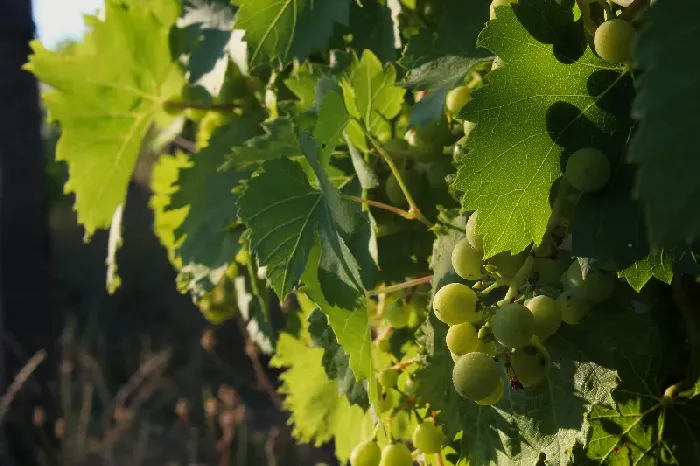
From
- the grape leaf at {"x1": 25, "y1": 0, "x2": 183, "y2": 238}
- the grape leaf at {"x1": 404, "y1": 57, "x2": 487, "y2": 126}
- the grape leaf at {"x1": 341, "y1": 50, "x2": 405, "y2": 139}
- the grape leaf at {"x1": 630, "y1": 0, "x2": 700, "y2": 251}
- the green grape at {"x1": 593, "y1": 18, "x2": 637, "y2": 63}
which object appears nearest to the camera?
the grape leaf at {"x1": 630, "y1": 0, "x2": 700, "y2": 251}

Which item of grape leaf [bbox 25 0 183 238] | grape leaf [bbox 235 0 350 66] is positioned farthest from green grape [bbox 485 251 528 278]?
grape leaf [bbox 25 0 183 238]

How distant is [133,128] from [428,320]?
0.53 metres

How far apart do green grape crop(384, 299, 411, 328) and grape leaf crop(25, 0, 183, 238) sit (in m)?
0.43

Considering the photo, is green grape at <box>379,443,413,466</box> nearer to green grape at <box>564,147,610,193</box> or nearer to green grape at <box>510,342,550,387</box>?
green grape at <box>510,342,550,387</box>

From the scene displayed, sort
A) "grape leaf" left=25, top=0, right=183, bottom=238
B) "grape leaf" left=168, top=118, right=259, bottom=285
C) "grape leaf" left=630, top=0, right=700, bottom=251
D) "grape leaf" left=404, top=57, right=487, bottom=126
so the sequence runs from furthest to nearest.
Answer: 1. "grape leaf" left=25, top=0, right=183, bottom=238
2. "grape leaf" left=168, top=118, right=259, bottom=285
3. "grape leaf" left=404, top=57, right=487, bottom=126
4. "grape leaf" left=630, top=0, right=700, bottom=251

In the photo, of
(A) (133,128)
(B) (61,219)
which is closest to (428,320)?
(A) (133,128)

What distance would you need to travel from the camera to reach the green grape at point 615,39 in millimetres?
397

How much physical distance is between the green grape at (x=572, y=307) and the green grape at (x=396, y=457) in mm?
175

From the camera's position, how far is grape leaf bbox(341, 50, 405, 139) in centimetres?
65

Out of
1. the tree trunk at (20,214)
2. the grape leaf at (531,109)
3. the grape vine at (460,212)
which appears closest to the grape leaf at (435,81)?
A: the grape vine at (460,212)

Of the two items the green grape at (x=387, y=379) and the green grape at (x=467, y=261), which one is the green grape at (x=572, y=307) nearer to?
the green grape at (x=467, y=261)

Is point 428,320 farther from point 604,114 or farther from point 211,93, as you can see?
point 211,93

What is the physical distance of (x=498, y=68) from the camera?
419 millimetres

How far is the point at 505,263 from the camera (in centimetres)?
47
